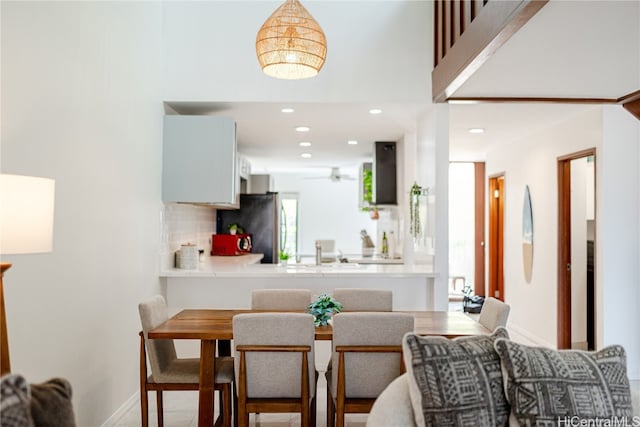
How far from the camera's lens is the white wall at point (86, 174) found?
249 cm

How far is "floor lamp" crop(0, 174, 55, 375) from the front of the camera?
66.1 inches

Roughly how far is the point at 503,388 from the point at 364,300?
6.42ft

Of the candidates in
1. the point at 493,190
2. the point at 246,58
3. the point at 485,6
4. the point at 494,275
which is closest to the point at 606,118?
the point at 485,6

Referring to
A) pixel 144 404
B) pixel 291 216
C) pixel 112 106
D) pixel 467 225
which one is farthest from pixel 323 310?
pixel 291 216

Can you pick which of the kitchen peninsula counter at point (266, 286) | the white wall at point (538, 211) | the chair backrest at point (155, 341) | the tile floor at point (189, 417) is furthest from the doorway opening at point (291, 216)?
the chair backrest at point (155, 341)

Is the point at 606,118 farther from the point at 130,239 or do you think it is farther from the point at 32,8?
the point at 32,8

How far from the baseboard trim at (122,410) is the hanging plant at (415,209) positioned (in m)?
2.80

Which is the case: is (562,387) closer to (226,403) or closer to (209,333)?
(209,333)

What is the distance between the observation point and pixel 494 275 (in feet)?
27.8

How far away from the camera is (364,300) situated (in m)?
3.87

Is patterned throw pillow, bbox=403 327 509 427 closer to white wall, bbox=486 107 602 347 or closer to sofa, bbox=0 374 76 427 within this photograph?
sofa, bbox=0 374 76 427

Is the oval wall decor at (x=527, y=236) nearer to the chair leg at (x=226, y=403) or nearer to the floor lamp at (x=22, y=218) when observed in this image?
the chair leg at (x=226, y=403)

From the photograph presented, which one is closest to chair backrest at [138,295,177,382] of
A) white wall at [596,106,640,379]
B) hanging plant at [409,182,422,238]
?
hanging plant at [409,182,422,238]

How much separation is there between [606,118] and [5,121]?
436 centimetres
